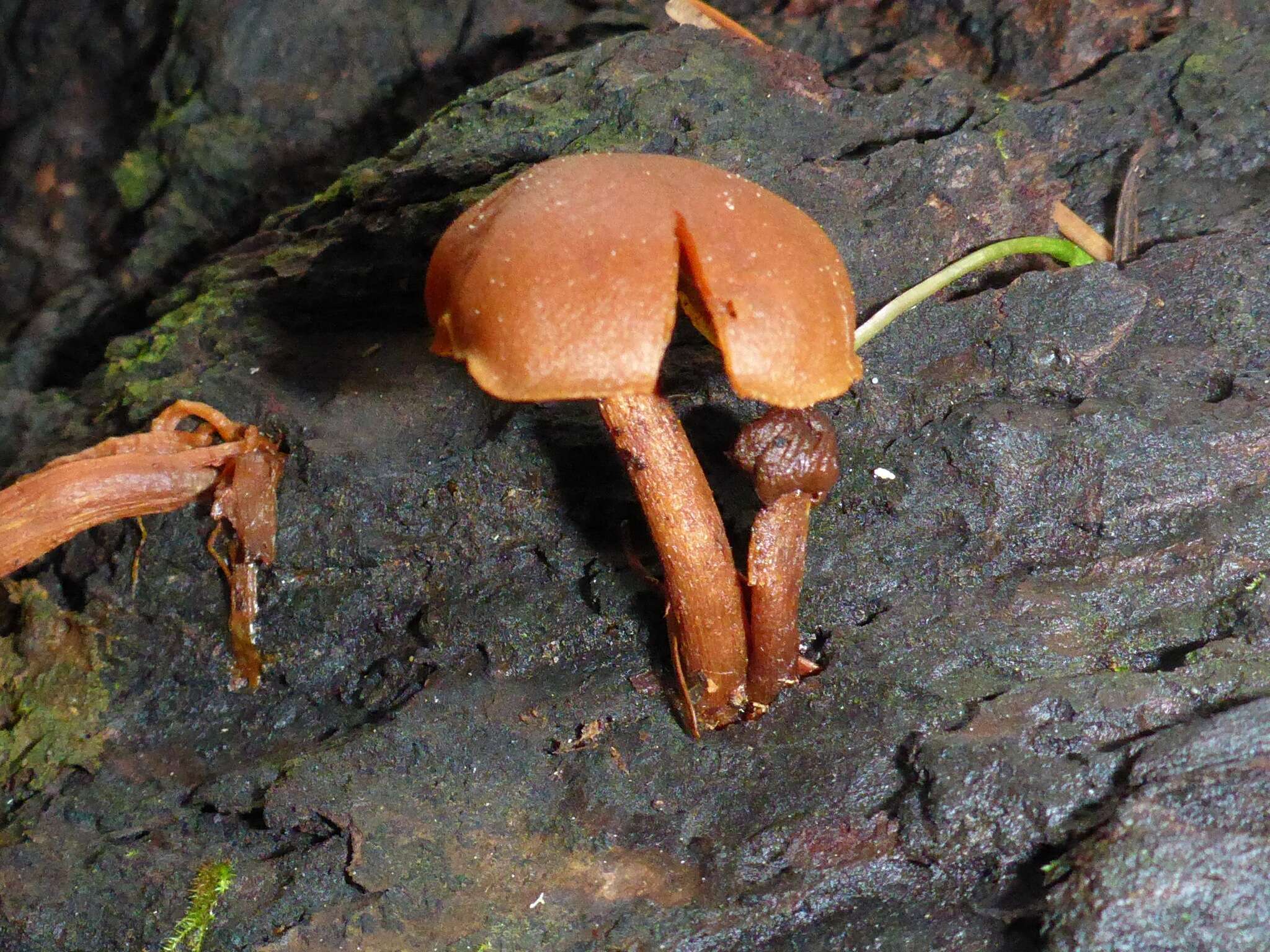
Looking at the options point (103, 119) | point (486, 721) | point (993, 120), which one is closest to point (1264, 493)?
point (993, 120)

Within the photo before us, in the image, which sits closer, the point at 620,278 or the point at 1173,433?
the point at 620,278

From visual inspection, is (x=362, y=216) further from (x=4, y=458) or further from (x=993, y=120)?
(x=993, y=120)

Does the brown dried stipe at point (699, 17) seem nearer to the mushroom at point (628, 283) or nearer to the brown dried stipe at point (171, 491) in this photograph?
the mushroom at point (628, 283)

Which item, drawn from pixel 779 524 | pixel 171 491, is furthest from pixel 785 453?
pixel 171 491

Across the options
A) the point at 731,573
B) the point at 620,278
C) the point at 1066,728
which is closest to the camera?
the point at 620,278

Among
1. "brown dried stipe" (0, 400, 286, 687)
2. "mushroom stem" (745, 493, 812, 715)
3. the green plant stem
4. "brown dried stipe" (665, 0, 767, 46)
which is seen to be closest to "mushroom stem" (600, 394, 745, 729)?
"mushroom stem" (745, 493, 812, 715)

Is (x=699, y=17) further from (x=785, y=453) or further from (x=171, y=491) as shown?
(x=171, y=491)

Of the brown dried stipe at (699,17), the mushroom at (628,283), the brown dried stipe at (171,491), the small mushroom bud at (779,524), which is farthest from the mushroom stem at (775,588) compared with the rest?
the brown dried stipe at (699,17)
